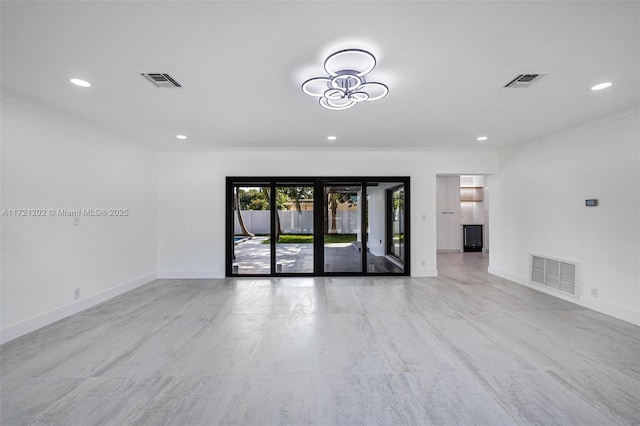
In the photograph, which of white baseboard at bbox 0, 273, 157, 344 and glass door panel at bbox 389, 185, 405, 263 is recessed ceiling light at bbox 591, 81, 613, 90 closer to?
glass door panel at bbox 389, 185, 405, 263

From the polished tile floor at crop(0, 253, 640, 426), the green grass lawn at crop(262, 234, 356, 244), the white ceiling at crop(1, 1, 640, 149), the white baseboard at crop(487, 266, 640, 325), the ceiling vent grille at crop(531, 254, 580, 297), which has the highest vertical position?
the white ceiling at crop(1, 1, 640, 149)

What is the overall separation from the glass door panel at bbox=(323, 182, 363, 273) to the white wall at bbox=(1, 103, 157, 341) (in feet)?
11.9

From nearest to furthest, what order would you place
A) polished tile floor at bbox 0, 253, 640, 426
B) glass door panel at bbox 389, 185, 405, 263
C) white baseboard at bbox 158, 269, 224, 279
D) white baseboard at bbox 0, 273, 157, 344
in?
polished tile floor at bbox 0, 253, 640, 426
white baseboard at bbox 0, 273, 157, 344
white baseboard at bbox 158, 269, 224, 279
glass door panel at bbox 389, 185, 405, 263

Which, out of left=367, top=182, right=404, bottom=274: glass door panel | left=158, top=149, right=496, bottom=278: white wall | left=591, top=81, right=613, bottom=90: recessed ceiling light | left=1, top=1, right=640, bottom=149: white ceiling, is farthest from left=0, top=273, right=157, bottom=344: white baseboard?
left=591, top=81, right=613, bottom=90: recessed ceiling light

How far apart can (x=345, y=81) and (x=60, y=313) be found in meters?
4.51

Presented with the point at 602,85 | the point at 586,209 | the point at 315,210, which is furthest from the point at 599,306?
the point at 315,210

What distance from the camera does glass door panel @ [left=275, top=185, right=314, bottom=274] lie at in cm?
569

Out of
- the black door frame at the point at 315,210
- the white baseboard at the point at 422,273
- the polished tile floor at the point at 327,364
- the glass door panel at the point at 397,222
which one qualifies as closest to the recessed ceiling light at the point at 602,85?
the polished tile floor at the point at 327,364

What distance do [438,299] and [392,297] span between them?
0.70 meters

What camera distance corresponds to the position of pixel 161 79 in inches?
102

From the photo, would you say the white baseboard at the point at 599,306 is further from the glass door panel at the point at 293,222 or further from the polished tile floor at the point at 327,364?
the glass door panel at the point at 293,222

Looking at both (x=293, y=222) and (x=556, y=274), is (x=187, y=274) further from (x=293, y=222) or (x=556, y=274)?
(x=556, y=274)

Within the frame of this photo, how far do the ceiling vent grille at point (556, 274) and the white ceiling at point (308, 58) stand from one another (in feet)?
7.32

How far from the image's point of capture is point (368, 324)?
10.8ft
